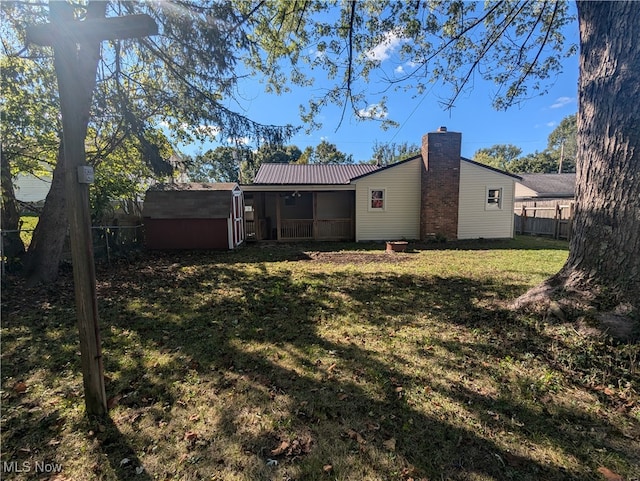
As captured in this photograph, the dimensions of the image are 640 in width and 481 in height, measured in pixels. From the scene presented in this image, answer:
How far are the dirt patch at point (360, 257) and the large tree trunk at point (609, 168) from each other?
5.54 meters

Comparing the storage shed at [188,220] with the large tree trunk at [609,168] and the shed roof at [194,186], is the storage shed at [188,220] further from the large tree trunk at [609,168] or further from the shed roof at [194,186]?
the large tree trunk at [609,168]

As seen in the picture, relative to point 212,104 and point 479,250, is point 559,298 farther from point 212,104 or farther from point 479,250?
point 479,250

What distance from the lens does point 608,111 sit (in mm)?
3576

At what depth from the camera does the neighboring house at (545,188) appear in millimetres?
24531

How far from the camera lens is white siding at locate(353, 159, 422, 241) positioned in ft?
47.4

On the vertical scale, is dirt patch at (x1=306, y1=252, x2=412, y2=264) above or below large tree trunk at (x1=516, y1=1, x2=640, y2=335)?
below

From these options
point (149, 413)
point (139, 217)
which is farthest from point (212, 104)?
point (139, 217)

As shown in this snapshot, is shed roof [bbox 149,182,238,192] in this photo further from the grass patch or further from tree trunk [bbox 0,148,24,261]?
tree trunk [bbox 0,148,24,261]

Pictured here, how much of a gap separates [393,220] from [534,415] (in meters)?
12.5

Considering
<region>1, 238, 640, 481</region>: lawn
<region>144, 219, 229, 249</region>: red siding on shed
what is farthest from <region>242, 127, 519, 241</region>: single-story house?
<region>1, 238, 640, 481</region>: lawn

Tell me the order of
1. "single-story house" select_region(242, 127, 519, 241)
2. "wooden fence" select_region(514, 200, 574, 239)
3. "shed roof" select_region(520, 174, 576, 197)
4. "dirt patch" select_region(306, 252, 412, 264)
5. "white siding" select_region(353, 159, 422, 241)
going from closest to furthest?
"dirt patch" select_region(306, 252, 412, 264) < "single-story house" select_region(242, 127, 519, 241) < "white siding" select_region(353, 159, 422, 241) < "wooden fence" select_region(514, 200, 574, 239) < "shed roof" select_region(520, 174, 576, 197)

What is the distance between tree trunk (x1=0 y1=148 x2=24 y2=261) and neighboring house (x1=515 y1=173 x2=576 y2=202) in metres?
29.2

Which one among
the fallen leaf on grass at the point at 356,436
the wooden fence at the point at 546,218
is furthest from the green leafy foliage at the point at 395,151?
the fallen leaf on grass at the point at 356,436

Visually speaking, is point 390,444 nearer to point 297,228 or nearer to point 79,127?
point 79,127
